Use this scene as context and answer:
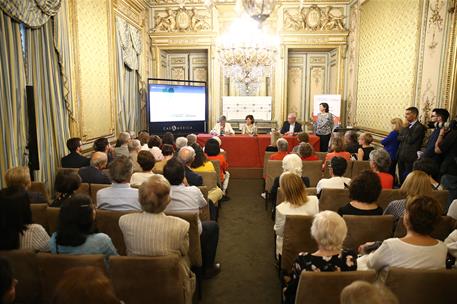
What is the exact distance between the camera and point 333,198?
3.16m

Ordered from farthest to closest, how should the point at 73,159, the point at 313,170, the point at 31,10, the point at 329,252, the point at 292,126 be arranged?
1. the point at 292,126
2. the point at 313,170
3. the point at 73,159
4. the point at 31,10
5. the point at 329,252

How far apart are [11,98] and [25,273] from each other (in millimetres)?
2672

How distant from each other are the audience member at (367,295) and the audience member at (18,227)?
5.90ft

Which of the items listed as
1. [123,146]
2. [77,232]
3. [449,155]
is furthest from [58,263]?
[449,155]

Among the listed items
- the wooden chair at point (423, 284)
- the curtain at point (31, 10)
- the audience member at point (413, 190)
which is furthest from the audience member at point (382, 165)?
the curtain at point (31, 10)

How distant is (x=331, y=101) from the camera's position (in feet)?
29.2

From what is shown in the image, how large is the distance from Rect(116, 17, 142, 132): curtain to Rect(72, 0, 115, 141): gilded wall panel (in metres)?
0.41

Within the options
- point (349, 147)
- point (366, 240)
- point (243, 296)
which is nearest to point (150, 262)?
point (243, 296)

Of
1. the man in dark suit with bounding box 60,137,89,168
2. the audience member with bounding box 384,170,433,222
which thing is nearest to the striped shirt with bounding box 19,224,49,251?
the man in dark suit with bounding box 60,137,89,168

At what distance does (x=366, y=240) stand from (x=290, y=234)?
1.77ft

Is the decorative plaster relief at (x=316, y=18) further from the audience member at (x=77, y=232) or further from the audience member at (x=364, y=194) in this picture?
the audience member at (x=77, y=232)

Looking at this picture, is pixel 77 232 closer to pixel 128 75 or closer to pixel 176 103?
pixel 128 75

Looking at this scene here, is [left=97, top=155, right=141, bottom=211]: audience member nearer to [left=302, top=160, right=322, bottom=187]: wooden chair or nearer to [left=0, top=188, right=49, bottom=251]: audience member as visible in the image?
[left=0, top=188, right=49, bottom=251]: audience member

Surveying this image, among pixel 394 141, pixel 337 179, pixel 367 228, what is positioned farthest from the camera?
pixel 394 141
